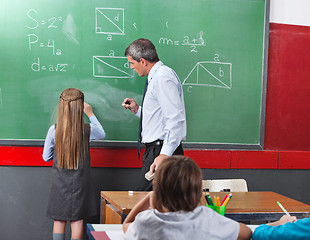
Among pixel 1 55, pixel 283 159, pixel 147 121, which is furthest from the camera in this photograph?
pixel 283 159

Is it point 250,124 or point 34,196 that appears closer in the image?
point 34,196

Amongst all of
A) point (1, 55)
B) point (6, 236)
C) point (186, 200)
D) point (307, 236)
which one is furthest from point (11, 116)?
point (307, 236)

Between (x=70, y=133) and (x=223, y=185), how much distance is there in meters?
1.17

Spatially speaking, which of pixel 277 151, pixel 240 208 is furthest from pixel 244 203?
pixel 277 151

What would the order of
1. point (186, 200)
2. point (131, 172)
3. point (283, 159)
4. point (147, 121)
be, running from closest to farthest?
point (186, 200), point (147, 121), point (131, 172), point (283, 159)

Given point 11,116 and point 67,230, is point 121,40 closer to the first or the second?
point 11,116

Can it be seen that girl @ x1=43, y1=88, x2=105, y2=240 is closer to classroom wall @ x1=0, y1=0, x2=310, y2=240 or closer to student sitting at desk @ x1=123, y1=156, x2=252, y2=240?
classroom wall @ x1=0, y1=0, x2=310, y2=240

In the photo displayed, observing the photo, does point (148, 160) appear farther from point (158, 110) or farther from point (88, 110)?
point (88, 110)

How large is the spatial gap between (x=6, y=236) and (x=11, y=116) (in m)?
1.00

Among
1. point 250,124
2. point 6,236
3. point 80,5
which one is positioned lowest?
point 6,236

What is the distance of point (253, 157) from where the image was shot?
3967mm

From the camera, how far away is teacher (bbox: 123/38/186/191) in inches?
119

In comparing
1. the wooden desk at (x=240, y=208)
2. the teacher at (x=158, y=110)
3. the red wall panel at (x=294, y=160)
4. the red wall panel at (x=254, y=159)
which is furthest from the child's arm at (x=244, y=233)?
the red wall panel at (x=294, y=160)

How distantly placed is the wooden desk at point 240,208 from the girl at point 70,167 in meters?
0.40
